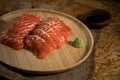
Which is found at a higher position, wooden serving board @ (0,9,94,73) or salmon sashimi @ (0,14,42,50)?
salmon sashimi @ (0,14,42,50)

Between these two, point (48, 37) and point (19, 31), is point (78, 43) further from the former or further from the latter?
point (19, 31)

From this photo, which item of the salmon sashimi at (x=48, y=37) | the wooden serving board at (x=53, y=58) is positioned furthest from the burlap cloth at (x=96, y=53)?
the salmon sashimi at (x=48, y=37)

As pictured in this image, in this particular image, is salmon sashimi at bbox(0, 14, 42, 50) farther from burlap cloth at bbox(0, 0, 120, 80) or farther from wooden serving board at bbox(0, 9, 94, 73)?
burlap cloth at bbox(0, 0, 120, 80)

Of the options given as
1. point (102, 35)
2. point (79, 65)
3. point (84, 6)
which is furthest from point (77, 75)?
point (84, 6)

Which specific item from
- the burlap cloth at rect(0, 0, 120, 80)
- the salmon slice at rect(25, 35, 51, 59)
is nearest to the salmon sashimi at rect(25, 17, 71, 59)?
the salmon slice at rect(25, 35, 51, 59)

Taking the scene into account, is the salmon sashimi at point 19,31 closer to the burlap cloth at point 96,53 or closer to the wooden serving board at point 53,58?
the wooden serving board at point 53,58

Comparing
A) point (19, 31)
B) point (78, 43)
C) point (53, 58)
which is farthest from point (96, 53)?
point (19, 31)
